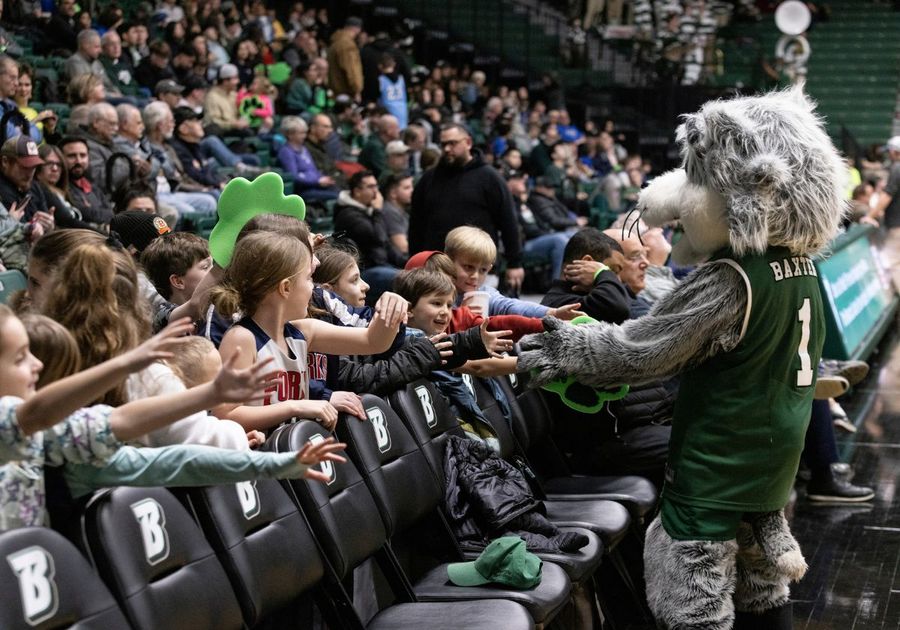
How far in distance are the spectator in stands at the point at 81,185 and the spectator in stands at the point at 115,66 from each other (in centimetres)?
315

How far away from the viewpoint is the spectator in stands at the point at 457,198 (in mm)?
6324

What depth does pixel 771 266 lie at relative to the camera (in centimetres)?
285

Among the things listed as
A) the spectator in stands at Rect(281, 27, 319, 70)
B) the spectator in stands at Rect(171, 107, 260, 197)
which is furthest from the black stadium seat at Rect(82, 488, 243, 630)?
the spectator in stands at Rect(281, 27, 319, 70)

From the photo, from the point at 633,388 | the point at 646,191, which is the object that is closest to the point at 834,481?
the point at 633,388

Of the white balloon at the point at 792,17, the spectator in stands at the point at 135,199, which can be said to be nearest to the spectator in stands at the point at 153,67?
the spectator in stands at the point at 135,199

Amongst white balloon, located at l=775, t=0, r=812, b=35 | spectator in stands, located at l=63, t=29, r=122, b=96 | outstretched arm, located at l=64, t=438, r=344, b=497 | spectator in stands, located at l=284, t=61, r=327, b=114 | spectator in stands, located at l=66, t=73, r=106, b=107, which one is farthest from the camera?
white balloon, located at l=775, t=0, r=812, b=35

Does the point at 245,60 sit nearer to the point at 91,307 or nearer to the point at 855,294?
the point at 855,294

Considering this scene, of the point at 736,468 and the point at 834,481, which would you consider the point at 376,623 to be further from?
the point at 834,481

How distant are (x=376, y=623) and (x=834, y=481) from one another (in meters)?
3.15

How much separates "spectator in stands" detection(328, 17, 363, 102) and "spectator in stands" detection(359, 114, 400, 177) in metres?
2.23

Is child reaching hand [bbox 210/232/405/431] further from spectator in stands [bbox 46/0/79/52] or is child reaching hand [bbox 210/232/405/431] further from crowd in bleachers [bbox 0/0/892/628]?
spectator in stands [bbox 46/0/79/52]

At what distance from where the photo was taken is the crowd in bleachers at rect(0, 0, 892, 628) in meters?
2.06

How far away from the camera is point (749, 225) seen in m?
2.80

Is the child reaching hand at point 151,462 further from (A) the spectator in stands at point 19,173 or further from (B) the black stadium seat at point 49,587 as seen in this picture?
(A) the spectator in stands at point 19,173
